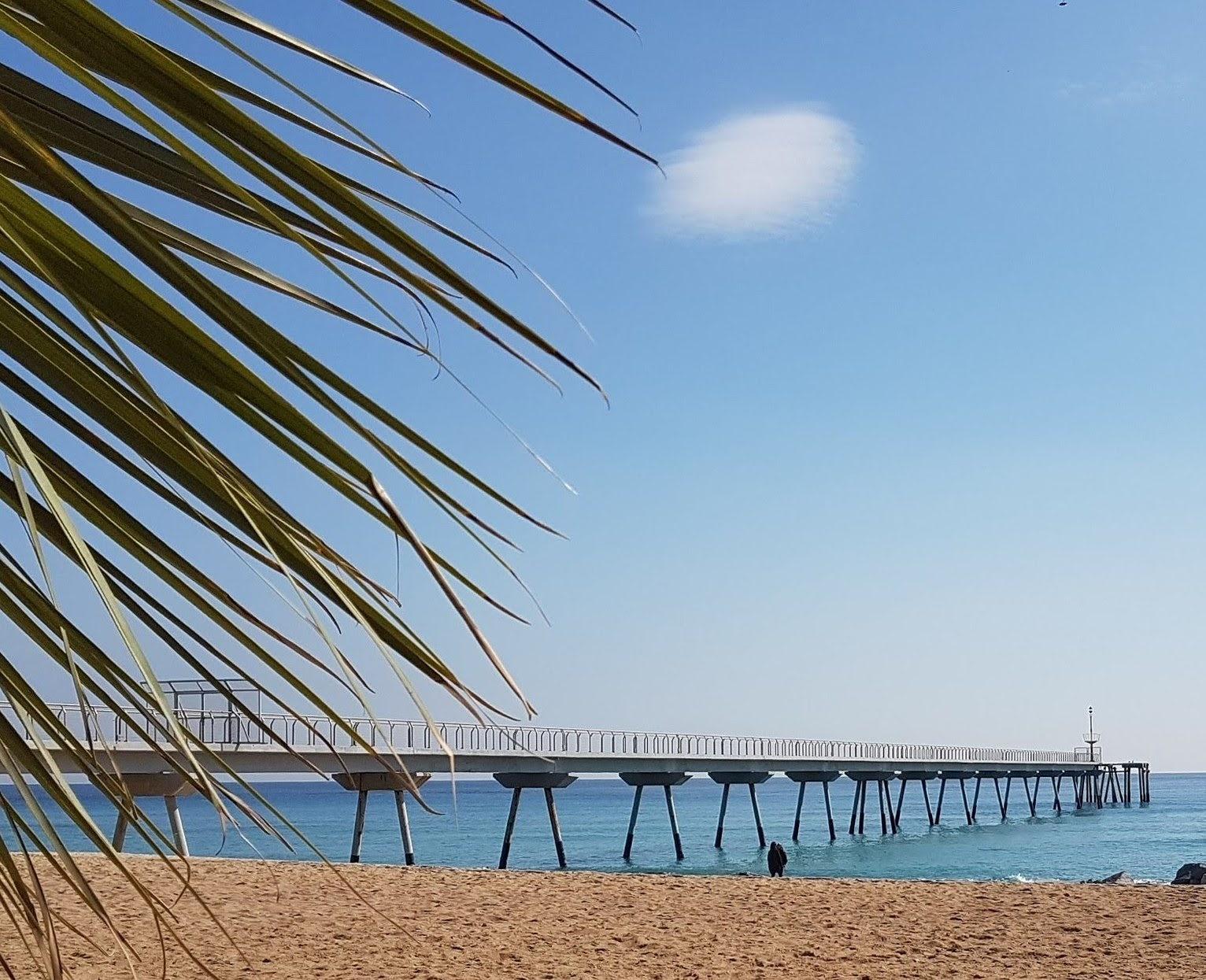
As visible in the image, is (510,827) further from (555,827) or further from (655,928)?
(655,928)

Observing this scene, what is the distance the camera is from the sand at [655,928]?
9750mm

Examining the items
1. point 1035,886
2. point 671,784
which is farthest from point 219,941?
point 671,784

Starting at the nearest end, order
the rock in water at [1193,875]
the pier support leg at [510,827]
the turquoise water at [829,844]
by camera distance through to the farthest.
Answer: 1. the rock in water at [1193,875]
2. the pier support leg at [510,827]
3. the turquoise water at [829,844]

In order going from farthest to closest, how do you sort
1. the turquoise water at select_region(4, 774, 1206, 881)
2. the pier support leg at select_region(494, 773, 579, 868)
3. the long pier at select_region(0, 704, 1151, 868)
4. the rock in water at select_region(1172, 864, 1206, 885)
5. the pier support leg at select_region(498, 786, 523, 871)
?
the turquoise water at select_region(4, 774, 1206, 881), the pier support leg at select_region(494, 773, 579, 868), the pier support leg at select_region(498, 786, 523, 871), the rock in water at select_region(1172, 864, 1206, 885), the long pier at select_region(0, 704, 1151, 868)

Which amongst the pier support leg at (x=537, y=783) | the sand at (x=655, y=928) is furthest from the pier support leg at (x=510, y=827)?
the sand at (x=655, y=928)

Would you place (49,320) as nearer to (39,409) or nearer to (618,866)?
(39,409)

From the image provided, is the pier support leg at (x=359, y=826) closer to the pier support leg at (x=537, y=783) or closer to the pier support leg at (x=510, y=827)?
the pier support leg at (x=510, y=827)

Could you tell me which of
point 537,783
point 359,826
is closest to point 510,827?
point 537,783

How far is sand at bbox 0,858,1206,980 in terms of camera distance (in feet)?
32.0

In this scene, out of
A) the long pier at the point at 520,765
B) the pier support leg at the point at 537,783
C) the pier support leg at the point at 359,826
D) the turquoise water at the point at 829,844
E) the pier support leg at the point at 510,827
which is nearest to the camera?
the long pier at the point at 520,765

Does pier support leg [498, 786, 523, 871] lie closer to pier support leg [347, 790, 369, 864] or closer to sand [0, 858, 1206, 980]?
pier support leg [347, 790, 369, 864]

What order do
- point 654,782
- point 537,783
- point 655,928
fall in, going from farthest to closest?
point 654,782 < point 537,783 < point 655,928

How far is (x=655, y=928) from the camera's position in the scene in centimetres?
1152

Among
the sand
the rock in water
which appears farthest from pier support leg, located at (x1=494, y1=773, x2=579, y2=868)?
the sand
